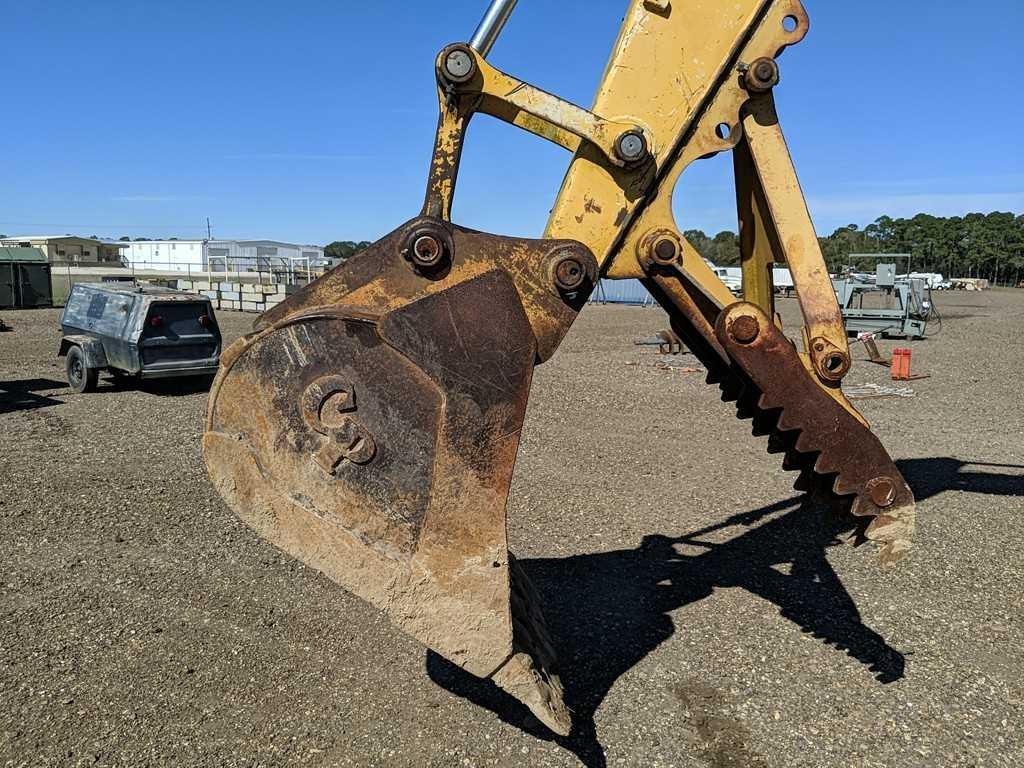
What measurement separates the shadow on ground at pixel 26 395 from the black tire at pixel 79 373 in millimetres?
441

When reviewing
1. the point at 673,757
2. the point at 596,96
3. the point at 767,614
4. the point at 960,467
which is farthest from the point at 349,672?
the point at 960,467

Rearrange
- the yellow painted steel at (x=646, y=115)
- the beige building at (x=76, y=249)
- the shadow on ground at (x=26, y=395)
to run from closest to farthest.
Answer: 1. the yellow painted steel at (x=646, y=115)
2. the shadow on ground at (x=26, y=395)
3. the beige building at (x=76, y=249)

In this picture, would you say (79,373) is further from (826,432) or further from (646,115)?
(826,432)

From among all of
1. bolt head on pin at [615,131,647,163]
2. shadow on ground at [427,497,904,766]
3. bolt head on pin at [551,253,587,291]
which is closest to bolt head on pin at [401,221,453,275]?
bolt head on pin at [551,253,587,291]

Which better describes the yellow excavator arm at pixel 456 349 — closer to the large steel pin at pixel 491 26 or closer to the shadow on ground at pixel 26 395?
the large steel pin at pixel 491 26

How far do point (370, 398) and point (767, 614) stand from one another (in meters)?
3.33

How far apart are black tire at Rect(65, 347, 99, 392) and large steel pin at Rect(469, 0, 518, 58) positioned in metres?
11.3

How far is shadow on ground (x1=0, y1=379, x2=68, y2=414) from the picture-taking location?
11586 mm

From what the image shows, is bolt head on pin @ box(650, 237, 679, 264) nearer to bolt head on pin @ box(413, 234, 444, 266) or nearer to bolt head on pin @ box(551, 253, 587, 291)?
bolt head on pin @ box(551, 253, 587, 291)

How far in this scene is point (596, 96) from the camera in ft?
10.6

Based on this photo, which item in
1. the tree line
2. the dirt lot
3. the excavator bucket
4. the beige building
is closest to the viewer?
the excavator bucket

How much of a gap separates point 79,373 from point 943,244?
342 feet

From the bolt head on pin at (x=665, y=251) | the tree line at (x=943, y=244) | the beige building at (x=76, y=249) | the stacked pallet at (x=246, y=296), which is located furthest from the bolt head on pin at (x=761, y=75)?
the tree line at (x=943, y=244)

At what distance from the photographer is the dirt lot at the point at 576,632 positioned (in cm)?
375
